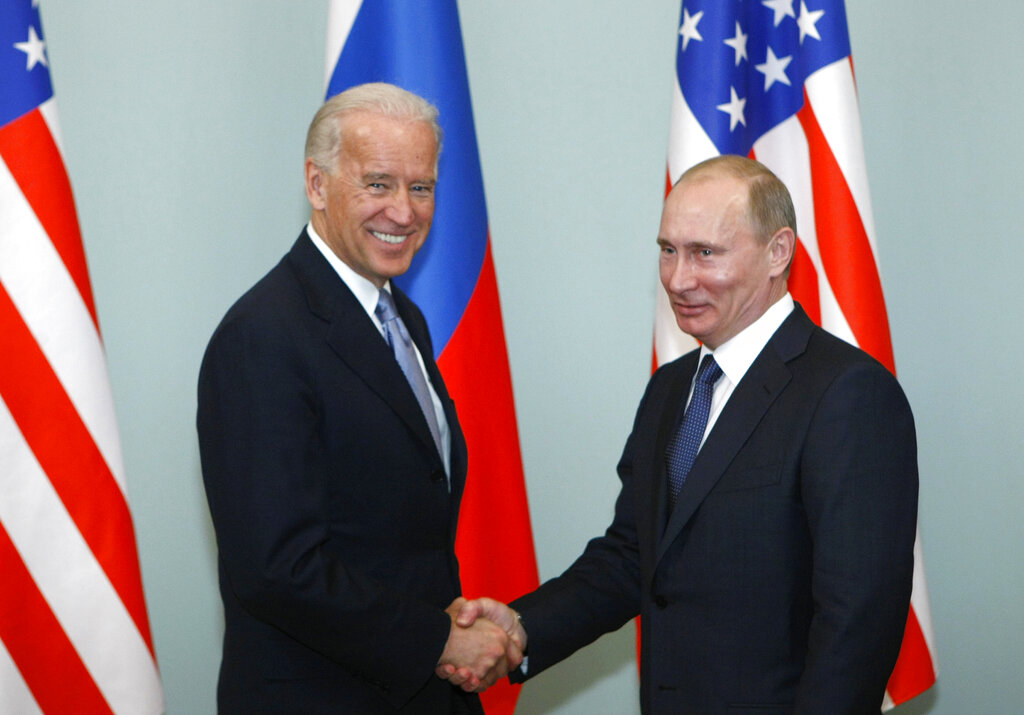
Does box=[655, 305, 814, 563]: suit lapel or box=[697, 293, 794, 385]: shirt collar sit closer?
box=[655, 305, 814, 563]: suit lapel

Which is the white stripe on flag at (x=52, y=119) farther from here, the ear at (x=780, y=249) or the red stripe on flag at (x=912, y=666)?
the red stripe on flag at (x=912, y=666)

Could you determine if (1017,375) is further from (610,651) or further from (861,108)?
(610,651)

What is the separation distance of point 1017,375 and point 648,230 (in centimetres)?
127

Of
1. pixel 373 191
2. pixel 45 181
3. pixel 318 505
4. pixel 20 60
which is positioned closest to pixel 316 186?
pixel 373 191

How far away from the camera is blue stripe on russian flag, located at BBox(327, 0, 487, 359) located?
2.80 m

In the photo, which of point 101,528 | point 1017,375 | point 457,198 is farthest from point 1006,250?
point 101,528

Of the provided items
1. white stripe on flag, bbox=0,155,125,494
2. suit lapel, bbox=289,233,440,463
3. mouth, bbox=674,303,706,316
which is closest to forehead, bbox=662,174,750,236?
mouth, bbox=674,303,706,316

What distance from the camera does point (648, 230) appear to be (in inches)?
138

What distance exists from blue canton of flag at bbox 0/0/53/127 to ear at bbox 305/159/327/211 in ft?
2.65

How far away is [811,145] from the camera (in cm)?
294

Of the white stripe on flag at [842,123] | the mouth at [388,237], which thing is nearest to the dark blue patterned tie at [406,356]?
the mouth at [388,237]

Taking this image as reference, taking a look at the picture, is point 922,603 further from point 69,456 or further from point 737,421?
point 69,456

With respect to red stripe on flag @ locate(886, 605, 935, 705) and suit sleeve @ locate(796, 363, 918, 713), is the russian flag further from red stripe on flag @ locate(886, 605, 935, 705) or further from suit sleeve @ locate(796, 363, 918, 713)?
suit sleeve @ locate(796, 363, 918, 713)

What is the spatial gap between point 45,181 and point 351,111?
2.84ft
